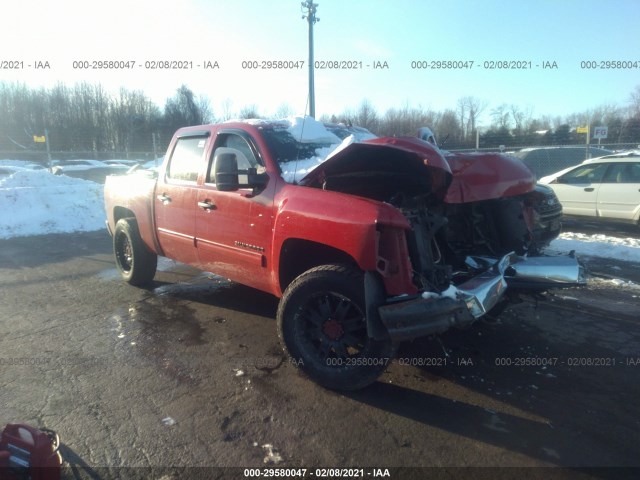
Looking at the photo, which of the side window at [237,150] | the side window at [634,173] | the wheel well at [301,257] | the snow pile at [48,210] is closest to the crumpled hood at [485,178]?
the wheel well at [301,257]

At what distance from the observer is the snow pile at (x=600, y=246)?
742cm

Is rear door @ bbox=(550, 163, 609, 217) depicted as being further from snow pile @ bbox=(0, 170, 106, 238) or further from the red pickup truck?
snow pile @ bbox=(0, 170, 106, 238)

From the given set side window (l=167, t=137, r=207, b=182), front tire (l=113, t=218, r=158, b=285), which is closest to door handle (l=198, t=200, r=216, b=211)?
side window (l=167, t=137, r=207, b=182)

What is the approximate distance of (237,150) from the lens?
4.49 metres

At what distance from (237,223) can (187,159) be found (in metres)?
1.41

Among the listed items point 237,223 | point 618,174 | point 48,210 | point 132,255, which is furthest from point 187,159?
point 618,174

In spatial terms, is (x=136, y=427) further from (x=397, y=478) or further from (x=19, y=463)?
(x=397, y=478)

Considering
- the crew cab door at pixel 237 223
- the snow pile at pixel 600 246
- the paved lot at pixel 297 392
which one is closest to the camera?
the paved lot at pixel 297 392

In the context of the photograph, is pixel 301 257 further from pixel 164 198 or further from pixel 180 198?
pixel 164 198

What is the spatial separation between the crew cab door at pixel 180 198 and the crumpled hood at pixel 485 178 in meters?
2.55

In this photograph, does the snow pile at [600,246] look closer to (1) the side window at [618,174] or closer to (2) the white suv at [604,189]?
(2) the white suv at [604,189]

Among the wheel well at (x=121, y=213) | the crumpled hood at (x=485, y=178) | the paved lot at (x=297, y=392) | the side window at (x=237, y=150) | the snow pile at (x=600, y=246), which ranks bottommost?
the paved lot at (x=297, y=392)

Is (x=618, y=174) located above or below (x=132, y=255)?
above

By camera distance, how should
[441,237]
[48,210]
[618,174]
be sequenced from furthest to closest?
[48,210]
[618,174]
[441,237]
